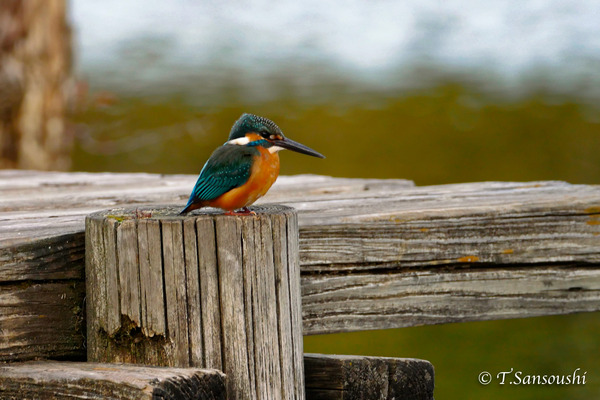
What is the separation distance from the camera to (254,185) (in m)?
2.08

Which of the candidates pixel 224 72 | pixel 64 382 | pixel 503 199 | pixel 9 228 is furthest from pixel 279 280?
pixel 224 72

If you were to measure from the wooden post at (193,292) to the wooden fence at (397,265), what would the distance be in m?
0.13

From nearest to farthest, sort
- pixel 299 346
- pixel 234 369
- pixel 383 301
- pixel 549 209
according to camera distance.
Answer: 1. pixel 234 369
2. pixel 299 346
3. pixel 383 301
4. pixel 549 209

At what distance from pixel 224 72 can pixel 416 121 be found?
2452mm

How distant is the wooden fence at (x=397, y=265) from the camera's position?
75.4 inches

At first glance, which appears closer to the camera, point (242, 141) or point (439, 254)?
point (242, 141)

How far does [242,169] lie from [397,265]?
65cm

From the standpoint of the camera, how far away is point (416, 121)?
300 inches

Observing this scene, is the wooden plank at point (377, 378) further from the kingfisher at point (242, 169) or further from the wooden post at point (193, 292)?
the kingfisher at point (242, 169)

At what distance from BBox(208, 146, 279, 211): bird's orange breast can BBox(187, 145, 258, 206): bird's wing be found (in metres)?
0.01

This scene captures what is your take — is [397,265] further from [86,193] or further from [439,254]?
[86,193]

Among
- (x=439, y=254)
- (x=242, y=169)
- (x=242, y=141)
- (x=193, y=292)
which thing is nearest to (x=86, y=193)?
(x=242, y=141)

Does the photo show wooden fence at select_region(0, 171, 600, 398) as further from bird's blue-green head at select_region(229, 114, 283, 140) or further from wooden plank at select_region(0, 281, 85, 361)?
bird's blue-green head at select_region(229, 114, 283, 140)

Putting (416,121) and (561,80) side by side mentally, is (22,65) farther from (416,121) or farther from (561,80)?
(561,80)
